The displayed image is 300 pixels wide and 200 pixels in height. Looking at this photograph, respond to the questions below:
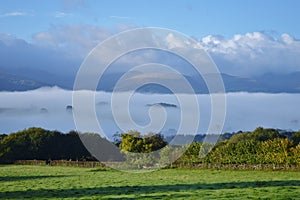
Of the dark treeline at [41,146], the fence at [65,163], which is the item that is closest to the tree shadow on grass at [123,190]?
the fence at [65,163]

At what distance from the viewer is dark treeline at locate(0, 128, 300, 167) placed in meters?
44.2

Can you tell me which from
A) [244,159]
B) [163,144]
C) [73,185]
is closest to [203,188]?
[73,185]

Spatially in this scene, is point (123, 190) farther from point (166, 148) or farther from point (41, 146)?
point (41, 146)

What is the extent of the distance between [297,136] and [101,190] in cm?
4189

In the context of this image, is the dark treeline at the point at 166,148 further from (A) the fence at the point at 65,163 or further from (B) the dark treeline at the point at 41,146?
(A) the fence at the point at 65,163

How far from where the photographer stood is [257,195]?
20.9 metres

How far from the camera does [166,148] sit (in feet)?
171

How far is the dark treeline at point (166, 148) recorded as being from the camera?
4419 centimetres

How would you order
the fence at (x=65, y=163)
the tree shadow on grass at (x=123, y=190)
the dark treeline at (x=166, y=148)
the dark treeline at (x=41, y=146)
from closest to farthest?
the tree shadow on grass at (x=123, y=190) < the dark treeline at (x=166, y=148) < the fence at (x=65, y=163) < the dark treeline at (x=41, y=146)

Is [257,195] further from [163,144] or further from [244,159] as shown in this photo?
[163,144]

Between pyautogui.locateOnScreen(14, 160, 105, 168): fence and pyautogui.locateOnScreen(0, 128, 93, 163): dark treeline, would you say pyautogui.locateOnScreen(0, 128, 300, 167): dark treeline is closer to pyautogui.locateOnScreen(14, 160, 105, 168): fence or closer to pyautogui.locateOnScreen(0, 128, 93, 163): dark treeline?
pyautogui.locateOnScreen(0, 128, 93, 163): dark treeline

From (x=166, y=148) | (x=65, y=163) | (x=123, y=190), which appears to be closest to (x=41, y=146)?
(x=65, y=163)

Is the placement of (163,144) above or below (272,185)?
above

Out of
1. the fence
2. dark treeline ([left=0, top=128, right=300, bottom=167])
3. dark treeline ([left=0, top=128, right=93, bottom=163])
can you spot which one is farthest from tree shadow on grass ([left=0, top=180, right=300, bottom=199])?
dark treeline ([left=0, top=128, right=93, bottom=163])
